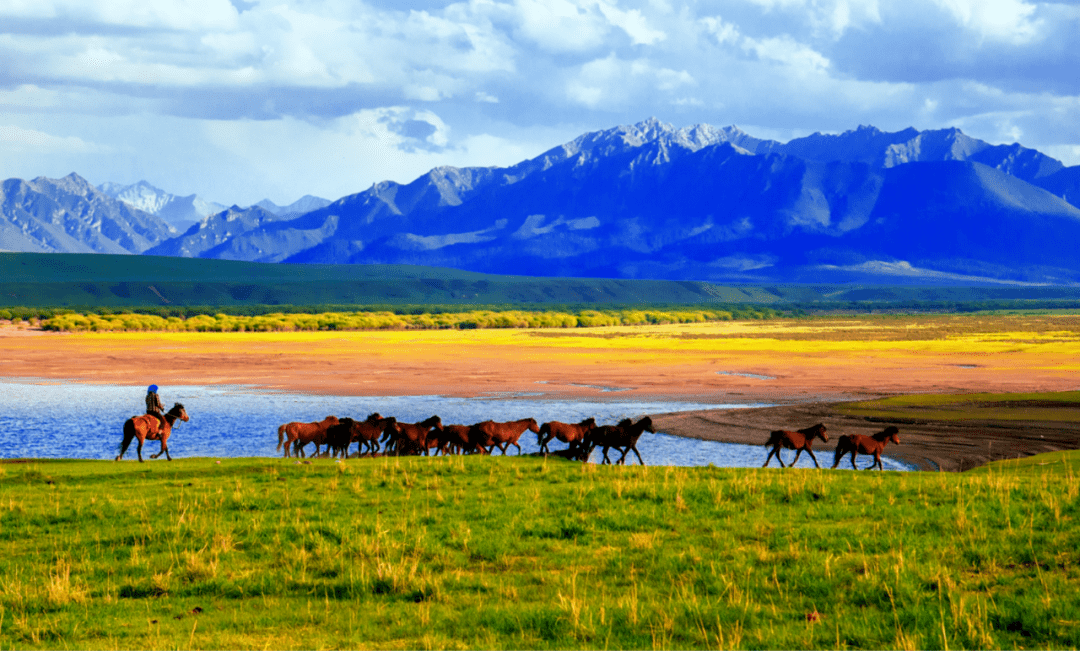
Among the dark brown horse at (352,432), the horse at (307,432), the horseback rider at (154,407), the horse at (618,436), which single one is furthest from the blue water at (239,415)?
the horseback rider at (154,407)

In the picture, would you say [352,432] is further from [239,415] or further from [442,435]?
[239,415]

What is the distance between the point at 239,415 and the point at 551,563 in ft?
100

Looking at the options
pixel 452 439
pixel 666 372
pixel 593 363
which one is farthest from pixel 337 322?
pixel 452 439

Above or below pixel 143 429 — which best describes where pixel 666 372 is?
below

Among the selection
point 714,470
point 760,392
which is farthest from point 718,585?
point 760,392

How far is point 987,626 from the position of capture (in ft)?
30.8

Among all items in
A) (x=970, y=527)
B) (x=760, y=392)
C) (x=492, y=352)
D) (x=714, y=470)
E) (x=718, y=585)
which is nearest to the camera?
(x=718, y=585)

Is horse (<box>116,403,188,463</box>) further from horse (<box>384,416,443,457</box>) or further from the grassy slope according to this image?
horse (<box>384,416,443,457</box>)

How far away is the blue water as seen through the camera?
1206 inches

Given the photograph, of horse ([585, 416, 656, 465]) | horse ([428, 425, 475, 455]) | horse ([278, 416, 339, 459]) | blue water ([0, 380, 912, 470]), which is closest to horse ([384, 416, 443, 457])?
horse ([428, 425, 475, 455])

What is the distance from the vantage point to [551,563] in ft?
40.3

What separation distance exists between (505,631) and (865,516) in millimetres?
6932

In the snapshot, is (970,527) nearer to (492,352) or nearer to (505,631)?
(505,631)

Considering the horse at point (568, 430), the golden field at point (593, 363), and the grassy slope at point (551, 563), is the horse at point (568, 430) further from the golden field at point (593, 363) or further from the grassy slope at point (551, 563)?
the golden field at point (593, 363)
